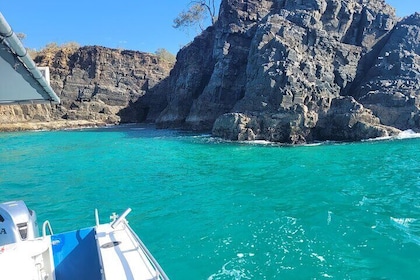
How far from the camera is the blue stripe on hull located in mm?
5156

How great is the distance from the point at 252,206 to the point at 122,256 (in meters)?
7.63

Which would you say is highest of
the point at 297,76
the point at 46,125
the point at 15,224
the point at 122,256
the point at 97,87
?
the point at 97,87

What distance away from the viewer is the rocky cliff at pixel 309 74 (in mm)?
31734

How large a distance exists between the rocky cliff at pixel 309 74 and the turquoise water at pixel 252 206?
29.3 feet

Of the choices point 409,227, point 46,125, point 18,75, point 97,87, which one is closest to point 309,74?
point 409,227

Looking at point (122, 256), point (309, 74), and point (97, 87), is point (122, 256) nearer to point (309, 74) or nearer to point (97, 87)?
point (309, 74)

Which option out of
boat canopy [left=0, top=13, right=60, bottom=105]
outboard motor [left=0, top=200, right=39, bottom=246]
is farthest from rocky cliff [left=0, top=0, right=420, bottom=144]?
outboard motor [left=0, top=200, right=39, bottom=246]

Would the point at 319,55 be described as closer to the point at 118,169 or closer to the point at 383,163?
the point at 383,163

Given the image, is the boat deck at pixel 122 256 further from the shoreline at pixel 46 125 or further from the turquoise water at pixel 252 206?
the shoreline at pixel 46 125

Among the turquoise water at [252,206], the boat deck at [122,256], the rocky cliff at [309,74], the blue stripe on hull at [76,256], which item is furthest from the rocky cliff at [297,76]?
the blue stripe on hull at [76,256]

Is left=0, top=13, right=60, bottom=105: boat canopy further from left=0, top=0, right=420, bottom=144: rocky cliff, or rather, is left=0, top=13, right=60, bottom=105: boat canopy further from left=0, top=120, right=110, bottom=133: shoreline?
left=0, top=120, right=110, bottom=133: shoreline

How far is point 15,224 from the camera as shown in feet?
15.8

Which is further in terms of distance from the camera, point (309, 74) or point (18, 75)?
point (309, 74)

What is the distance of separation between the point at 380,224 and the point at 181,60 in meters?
56.9
